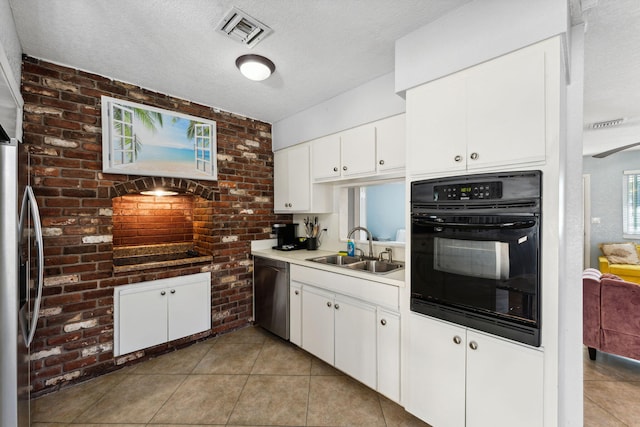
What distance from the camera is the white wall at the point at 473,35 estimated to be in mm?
1285

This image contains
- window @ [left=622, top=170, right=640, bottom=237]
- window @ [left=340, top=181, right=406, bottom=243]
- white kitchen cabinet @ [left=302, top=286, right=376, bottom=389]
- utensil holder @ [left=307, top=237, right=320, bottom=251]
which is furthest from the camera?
window @ [left=622, top=170, right=640, bottom=237]

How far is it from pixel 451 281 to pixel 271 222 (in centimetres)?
239

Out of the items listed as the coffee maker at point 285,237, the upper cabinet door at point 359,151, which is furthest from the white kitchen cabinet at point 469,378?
the coffee maker at point 285,237

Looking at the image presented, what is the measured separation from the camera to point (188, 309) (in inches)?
109

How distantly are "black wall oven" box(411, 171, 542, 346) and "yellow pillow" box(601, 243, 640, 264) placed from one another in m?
5.08

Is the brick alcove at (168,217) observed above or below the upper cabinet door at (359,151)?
below

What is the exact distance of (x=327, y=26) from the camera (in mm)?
1732

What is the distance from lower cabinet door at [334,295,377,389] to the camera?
204cm

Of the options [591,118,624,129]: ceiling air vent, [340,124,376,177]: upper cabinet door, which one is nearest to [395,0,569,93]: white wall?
[340,124,376,177]: upper cabinet door

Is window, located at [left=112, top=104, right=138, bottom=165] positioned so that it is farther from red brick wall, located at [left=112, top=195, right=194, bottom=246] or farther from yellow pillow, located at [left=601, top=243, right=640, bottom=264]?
yellow pillow, located at [left=601, top=243, right=640, bottom=264]

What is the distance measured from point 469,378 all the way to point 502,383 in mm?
159

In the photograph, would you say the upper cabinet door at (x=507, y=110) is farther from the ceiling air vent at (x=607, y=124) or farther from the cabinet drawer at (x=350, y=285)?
the ceiling air vent at (x=607, y=124)

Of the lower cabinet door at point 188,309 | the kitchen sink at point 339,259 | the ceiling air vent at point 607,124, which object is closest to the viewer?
the lower cabinet door at point 188,309

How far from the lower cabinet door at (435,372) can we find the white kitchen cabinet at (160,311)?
2107mm
